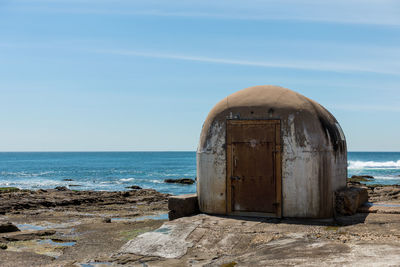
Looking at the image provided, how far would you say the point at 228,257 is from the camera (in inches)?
272

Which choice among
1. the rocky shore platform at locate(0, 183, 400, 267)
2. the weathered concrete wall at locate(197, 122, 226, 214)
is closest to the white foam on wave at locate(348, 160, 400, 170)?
the weathered concrete wall at locate(197, 122, 226, 214)

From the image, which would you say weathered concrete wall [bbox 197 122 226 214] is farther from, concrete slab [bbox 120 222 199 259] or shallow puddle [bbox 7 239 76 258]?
shallow puddle [bbox 7 239 76 258]

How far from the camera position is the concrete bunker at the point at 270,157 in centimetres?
895

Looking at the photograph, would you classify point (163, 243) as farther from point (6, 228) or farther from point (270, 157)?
point (6, 228)

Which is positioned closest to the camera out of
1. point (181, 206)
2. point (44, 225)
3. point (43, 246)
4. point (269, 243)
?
point (269, 243)

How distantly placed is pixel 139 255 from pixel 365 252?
142 inches

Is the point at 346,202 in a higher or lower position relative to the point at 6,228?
higher

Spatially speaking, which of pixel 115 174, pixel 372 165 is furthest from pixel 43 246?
pixel 372 165

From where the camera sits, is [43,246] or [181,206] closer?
[43,246]

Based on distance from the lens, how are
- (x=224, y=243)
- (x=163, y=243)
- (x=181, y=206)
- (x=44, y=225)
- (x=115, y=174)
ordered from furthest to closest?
(x=115, y=174), (x=44, y=225), (x=181, y=206), (x=163, y=243), (x=224, y=243)

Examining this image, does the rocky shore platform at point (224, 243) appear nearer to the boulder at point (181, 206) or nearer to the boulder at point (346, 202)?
the boulder at point (346, 202)

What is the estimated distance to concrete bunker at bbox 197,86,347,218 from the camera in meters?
8.95

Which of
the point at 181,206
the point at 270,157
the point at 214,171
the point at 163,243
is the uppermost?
the point at 270,157

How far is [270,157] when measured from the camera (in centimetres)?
909
